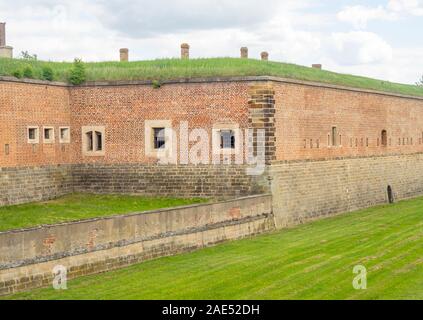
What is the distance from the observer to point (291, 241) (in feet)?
82.9

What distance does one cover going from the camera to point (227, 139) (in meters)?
29.0

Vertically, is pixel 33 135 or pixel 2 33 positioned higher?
pixel 2 33

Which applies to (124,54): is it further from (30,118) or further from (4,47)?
(30,118)

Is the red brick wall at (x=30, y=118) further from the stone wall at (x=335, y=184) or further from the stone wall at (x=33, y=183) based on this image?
the stone wall at (x=335, y=184)

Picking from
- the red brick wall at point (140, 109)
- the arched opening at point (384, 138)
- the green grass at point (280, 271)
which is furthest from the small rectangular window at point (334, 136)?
the green grass at point (280, 271)

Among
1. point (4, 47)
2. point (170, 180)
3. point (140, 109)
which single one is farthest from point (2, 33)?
point (170, 180)

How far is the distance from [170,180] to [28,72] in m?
5.92

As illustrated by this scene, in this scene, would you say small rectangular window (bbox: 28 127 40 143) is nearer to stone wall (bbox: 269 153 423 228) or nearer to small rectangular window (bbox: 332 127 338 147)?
stone wall (bbox: 269 153 423 228)

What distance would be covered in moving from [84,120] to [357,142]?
42.0 feet

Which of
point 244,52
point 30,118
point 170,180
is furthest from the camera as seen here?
point 244,52

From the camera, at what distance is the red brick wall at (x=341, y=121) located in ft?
99.2

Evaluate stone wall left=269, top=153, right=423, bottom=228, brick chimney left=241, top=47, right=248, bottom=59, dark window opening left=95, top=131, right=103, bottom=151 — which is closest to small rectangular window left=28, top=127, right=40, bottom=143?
dark window opening left=95, top=131, right=103, bottom=151
